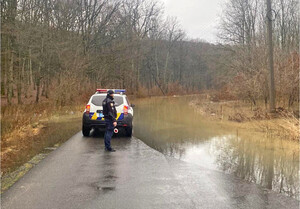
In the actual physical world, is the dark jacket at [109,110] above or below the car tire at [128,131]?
above

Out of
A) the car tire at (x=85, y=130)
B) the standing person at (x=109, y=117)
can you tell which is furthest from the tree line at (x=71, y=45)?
the standing person at (x=109, y=117)

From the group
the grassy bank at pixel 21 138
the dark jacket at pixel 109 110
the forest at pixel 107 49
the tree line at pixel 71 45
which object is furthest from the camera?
the tree line at pixel 71 45

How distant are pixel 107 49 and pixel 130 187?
3495cm

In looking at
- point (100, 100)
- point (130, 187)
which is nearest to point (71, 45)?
point (100, 100)

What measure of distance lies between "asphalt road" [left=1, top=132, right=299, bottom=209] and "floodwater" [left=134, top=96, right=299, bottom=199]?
0.67 m

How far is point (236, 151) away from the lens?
29.7 ft

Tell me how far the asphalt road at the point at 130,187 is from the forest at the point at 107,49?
1261 centimetres

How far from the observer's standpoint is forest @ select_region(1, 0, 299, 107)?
20109 mm

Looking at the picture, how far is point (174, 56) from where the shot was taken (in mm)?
79125

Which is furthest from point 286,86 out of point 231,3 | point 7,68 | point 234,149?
point 231,3

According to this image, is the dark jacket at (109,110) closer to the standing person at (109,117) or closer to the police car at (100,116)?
the standing person at (109,117)

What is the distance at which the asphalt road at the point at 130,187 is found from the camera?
15.2 ft

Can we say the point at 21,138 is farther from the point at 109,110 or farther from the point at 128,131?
the point at 109,110

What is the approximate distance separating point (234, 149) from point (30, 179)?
6071 millimetres
